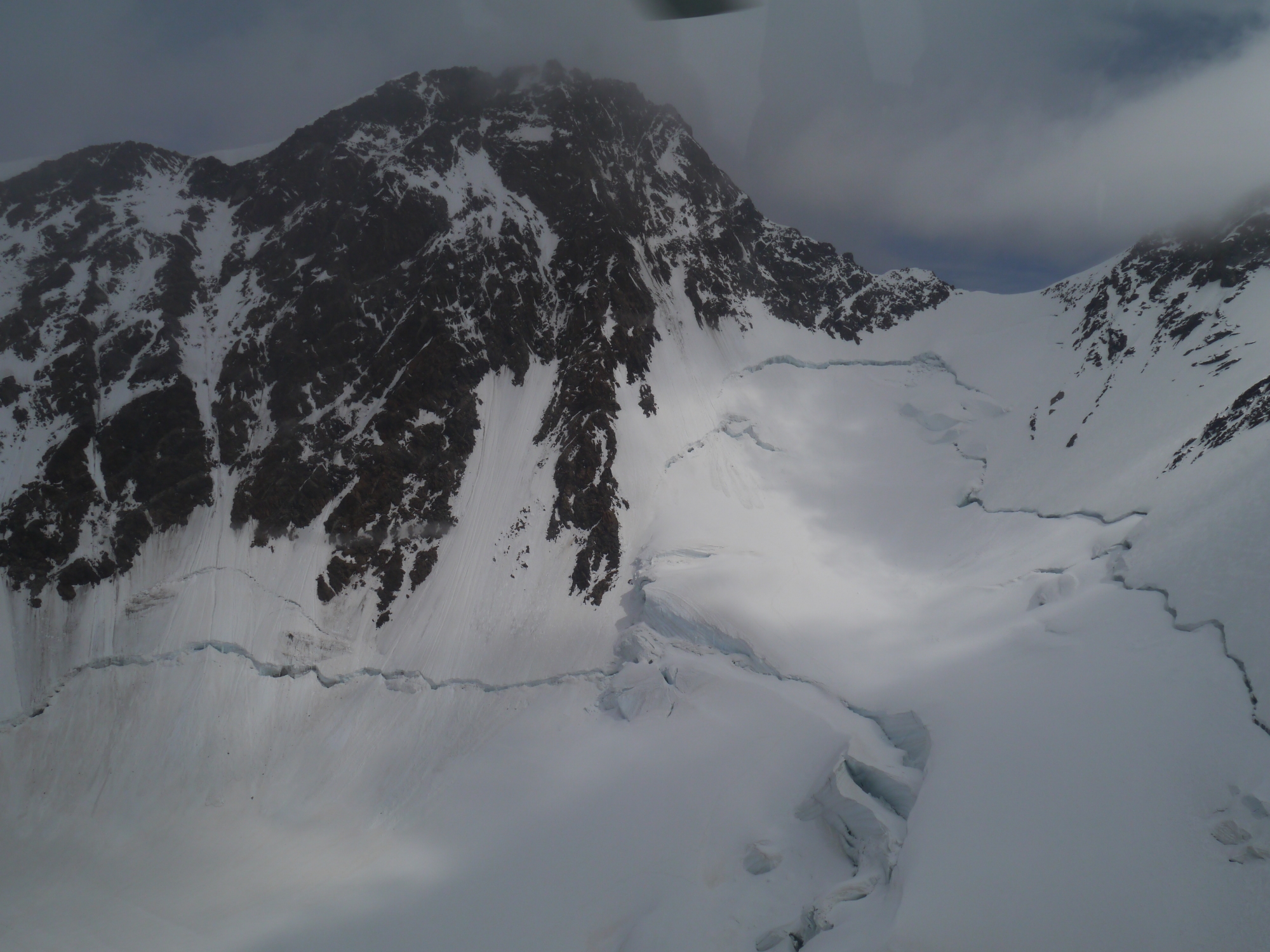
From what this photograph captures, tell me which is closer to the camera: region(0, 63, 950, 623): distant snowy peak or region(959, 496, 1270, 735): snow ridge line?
region(959, 496, 1270, 735): snow ridge line

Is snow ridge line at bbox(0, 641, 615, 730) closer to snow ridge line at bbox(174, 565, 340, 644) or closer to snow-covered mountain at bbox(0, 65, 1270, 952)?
snow-covered mountain at bbox(0, 65, 1270, 952)

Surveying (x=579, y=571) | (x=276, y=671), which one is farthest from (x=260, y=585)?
(x=579, y=571)

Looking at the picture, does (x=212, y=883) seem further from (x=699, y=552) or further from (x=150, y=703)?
(x=699, y=552)

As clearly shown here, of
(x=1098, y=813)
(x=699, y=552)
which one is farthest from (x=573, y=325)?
(x=1098, y=813)

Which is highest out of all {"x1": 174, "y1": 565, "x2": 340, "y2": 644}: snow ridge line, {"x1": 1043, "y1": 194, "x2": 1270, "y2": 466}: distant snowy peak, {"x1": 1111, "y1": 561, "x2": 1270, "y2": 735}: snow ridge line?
{"x1": 1043, "y1": 194, "x2": 1270, "y2": 466}: distant snowy peak

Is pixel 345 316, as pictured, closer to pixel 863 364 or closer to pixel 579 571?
pixel 579 571

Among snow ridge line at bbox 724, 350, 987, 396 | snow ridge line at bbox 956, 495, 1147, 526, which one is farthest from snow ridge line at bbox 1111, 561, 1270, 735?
snow ridge line at bbox 724, 350, 987, 396
